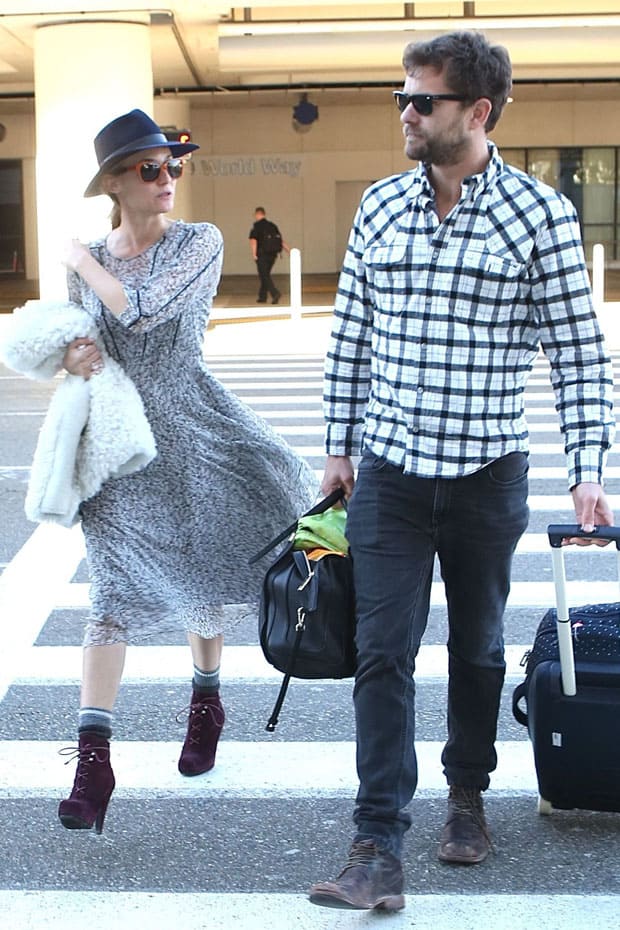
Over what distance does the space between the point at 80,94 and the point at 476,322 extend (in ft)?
58.3

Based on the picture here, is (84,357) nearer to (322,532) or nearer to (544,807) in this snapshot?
(322,532)

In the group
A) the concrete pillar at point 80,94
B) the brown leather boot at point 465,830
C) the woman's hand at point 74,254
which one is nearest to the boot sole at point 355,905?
the brown leather boot at point 465,830

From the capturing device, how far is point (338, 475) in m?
3.51

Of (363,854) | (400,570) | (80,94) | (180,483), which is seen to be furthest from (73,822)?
(80,94)

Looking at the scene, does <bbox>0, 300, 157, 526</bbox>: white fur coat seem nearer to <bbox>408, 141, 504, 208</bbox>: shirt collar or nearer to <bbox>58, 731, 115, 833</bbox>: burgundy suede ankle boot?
<bbox>58, 731, 115, 833</bbox>: burgundy suede ankle boot

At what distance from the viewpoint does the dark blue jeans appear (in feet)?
10.6

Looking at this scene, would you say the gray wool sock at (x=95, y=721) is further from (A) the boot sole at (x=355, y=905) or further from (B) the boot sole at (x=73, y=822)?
(A) the boot sole at (x=355, y=905)

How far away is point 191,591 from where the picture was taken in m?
3.92

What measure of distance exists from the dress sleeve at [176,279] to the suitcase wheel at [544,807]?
1651 mm

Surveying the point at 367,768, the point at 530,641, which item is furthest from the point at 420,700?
the point at 367,768

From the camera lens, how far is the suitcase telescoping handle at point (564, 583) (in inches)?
127

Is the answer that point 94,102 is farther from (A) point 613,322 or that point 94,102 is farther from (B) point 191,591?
(B) point 191,591

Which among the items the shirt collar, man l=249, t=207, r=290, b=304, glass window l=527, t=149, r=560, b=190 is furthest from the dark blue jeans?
glass window l=527, t=149, r=560, b=190

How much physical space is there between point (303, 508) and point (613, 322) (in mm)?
16714
